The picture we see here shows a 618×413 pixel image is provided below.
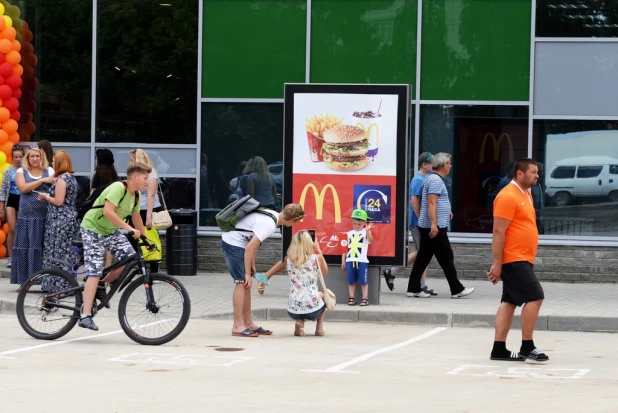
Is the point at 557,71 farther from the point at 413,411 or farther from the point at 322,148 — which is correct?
the point at 413,411

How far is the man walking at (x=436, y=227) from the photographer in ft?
49.8

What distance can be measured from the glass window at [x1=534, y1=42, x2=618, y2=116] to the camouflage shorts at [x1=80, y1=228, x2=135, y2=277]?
8066mm

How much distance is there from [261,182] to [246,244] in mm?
6153

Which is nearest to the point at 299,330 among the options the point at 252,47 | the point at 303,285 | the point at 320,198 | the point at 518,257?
the point at 303,285

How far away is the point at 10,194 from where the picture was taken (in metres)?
17.1

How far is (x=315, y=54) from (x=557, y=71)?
353 centimetres

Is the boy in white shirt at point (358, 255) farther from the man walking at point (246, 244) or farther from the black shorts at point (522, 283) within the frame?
the black shorts at point (522, 283)

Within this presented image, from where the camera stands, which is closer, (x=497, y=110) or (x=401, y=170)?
(x=401, y=170)

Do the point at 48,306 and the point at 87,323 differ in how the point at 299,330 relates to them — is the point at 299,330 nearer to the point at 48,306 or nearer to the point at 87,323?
the point at 87,323

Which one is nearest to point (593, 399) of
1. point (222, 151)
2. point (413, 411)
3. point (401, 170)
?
point (413, 411)

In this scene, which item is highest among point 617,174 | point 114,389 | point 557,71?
point 557,71

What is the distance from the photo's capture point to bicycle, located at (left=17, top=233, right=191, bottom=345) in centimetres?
1125

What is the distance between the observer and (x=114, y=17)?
18594mm

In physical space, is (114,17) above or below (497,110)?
above
